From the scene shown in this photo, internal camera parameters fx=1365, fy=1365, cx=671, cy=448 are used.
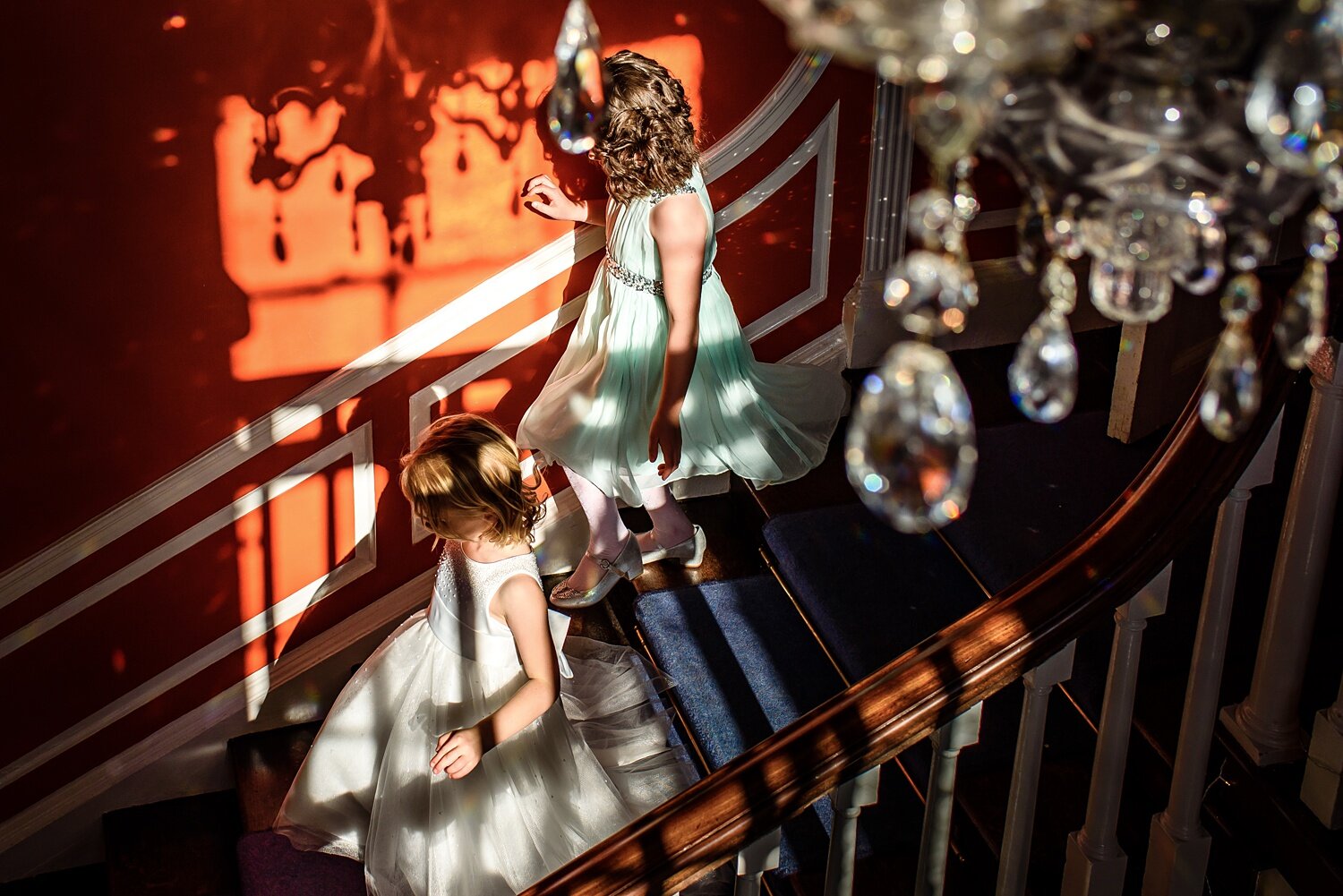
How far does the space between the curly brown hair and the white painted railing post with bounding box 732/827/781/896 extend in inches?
61.4

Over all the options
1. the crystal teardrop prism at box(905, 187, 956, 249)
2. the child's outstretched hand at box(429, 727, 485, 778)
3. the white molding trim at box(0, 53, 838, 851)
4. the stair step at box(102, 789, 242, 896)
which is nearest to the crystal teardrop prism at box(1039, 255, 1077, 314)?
the crystal teardrop prism at box(905, 187, 956, 249)

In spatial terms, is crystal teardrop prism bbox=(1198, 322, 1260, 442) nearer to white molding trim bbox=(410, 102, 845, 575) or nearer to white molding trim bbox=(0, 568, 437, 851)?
white molding trim bbox=(410, 102, 845, 575)

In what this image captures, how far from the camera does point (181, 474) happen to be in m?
3.39

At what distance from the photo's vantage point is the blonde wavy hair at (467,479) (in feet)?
8.38

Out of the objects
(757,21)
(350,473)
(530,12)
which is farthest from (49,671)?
(757,21)

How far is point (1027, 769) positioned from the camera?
2.02 meters

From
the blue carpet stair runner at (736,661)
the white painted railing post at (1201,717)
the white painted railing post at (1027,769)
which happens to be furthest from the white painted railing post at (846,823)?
the blue carpet stair runner at (736,661)

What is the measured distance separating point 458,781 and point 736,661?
73cm

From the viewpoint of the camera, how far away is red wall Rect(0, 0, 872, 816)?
2977 millimetres

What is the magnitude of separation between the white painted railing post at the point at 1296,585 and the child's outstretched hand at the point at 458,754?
134 centimetres

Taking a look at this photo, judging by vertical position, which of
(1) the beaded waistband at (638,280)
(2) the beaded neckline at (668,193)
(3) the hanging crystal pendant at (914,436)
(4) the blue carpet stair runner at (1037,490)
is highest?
(3) the hanging crystal pendant at (914,436)

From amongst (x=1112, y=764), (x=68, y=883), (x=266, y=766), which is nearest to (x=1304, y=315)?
(x=1112, y=764)

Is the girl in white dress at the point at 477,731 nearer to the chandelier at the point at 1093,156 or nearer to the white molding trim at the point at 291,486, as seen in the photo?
the white molding trim at the point at 291,486

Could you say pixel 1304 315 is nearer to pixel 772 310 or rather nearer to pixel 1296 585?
pixel 1296 585
